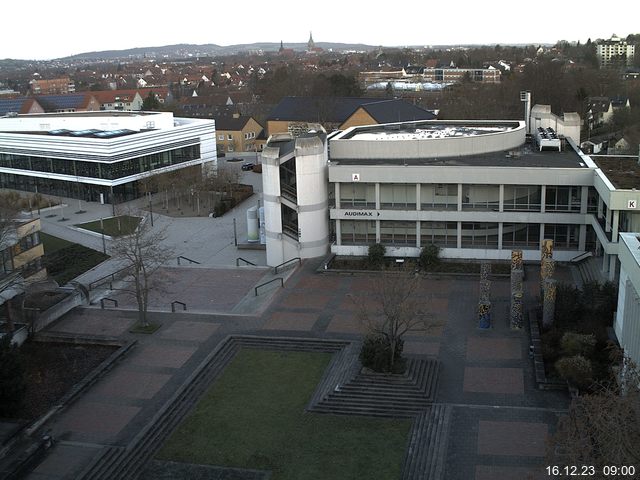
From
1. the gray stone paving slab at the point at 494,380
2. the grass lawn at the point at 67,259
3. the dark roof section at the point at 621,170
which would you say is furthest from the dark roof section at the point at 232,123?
the gray stone paving slab at the point at 494,380

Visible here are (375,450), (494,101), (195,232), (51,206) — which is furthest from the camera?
(494,101)

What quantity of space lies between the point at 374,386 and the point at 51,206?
133ft

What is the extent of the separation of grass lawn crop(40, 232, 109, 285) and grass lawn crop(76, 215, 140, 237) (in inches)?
115

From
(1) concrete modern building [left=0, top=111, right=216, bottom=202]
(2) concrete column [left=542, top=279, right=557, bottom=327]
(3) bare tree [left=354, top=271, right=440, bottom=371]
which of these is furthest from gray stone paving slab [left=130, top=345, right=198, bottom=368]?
(1) concrete modern building [left=0, top=111, right=216, bottom=202]

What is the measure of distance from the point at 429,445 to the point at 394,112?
57.7 metres

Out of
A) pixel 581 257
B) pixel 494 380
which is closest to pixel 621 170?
pixel 581 257

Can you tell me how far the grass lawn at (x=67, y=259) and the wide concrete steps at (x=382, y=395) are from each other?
19.2 metres

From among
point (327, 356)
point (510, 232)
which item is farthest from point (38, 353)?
point (510, 232)

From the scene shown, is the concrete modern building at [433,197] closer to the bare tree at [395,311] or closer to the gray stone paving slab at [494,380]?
the bare tree at [395,311]

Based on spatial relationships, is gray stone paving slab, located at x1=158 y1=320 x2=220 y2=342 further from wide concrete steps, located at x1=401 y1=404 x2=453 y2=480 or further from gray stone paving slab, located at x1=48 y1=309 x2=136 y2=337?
wide concrete steps, located at x1=401 y1=404 x2=453 y2=480

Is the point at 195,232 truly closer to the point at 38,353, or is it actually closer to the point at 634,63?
the point at 38,353

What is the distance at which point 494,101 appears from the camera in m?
78.8

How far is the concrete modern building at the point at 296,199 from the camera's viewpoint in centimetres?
3597

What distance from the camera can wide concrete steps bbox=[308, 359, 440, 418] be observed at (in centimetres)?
2203
